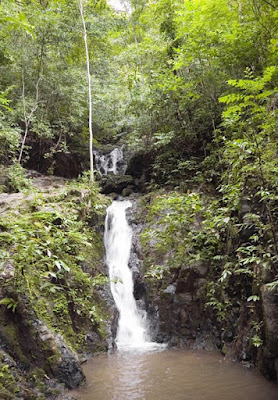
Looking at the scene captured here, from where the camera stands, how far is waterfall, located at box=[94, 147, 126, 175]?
14.9 meters

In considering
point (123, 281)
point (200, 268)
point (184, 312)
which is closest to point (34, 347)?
point (184, 312)

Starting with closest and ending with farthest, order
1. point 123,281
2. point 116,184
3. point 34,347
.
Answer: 1. point 34,347
2. point 123,281
3. point 116,184

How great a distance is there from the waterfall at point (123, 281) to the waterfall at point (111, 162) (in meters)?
3.35

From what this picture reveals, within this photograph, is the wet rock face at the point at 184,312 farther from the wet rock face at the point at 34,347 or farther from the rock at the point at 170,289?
the wet rock face at the point at 34,347

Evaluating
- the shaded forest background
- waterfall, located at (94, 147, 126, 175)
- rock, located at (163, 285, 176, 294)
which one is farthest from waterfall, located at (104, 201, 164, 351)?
waterfall, located at (94, 147, 126, 175)

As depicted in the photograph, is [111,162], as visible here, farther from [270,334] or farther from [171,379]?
[270,334]

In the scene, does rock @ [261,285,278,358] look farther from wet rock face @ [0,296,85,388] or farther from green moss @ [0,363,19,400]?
green moss @ [0,363,19,400]

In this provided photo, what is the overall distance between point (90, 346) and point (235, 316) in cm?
338

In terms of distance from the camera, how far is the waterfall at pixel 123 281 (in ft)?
25.3

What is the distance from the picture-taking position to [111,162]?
15.3m

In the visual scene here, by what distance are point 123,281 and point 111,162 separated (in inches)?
304

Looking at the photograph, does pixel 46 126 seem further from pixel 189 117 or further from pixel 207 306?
pixel 207 306

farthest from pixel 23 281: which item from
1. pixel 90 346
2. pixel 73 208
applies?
pixel 73 208

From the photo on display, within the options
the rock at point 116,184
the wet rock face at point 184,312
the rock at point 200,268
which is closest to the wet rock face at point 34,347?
the wet rock face at point 184,312
